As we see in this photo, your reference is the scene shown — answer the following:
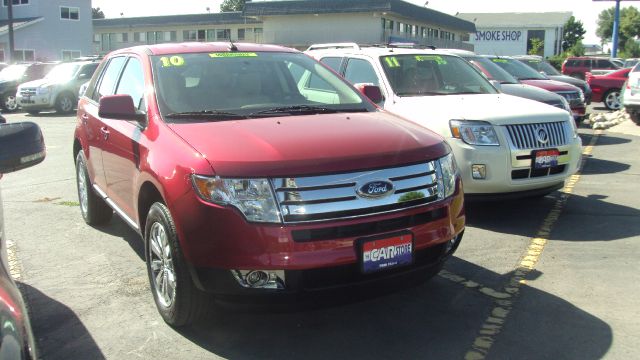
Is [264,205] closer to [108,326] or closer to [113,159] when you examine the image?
[108,326]

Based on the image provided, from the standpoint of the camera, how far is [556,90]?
12.4 meters

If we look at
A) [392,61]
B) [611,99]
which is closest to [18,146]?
[392,61]

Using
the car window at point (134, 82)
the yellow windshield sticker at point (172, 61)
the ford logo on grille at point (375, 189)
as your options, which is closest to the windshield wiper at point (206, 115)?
the car window at point (134, 82)

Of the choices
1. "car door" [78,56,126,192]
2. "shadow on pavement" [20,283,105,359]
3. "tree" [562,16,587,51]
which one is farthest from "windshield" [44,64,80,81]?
"tree" [562,16,587,51]

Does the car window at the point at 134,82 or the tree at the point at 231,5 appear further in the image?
the tree at the point at 231,5

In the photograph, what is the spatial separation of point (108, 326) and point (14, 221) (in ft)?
10.9

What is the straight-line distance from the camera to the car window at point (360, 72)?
745cm

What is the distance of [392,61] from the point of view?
7.41 m

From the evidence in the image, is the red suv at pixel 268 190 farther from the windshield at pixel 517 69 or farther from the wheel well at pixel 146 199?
the windshield at pixel 517 69

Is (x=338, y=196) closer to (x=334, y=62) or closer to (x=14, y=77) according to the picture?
(x=334, y=62)

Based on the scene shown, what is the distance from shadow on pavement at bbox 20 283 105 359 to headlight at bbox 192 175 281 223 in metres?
1.21

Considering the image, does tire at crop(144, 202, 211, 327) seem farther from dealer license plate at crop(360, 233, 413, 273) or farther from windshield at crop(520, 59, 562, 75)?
windshield at crop(520, 59, 562, 75)

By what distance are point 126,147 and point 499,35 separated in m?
82.8

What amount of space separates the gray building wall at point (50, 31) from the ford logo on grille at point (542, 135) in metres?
42.1
